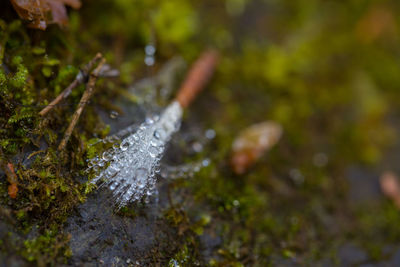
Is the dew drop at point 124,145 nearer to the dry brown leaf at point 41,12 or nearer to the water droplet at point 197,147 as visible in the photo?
the water droplet at point 197,147

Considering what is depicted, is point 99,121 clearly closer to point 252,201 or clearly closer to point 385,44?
point 252,201

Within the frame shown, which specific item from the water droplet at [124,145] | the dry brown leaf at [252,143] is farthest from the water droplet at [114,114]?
the dry brown leaf at [252,143]

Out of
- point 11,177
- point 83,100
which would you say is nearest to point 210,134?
point 83,100

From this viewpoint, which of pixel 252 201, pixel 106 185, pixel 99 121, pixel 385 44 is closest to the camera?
pixel 106 185

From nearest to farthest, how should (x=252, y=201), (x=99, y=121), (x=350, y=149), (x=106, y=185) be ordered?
(x=106, y=185) < (x=99, y=121) < (x=252, y=201) < (x=350, y=149)

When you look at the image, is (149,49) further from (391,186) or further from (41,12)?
(391,186)

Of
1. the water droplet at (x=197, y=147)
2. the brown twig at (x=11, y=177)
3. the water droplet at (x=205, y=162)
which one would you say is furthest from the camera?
the water droplet at (x=197, y=147)

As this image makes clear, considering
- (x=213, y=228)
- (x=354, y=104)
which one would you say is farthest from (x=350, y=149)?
(x=213, y=228)
